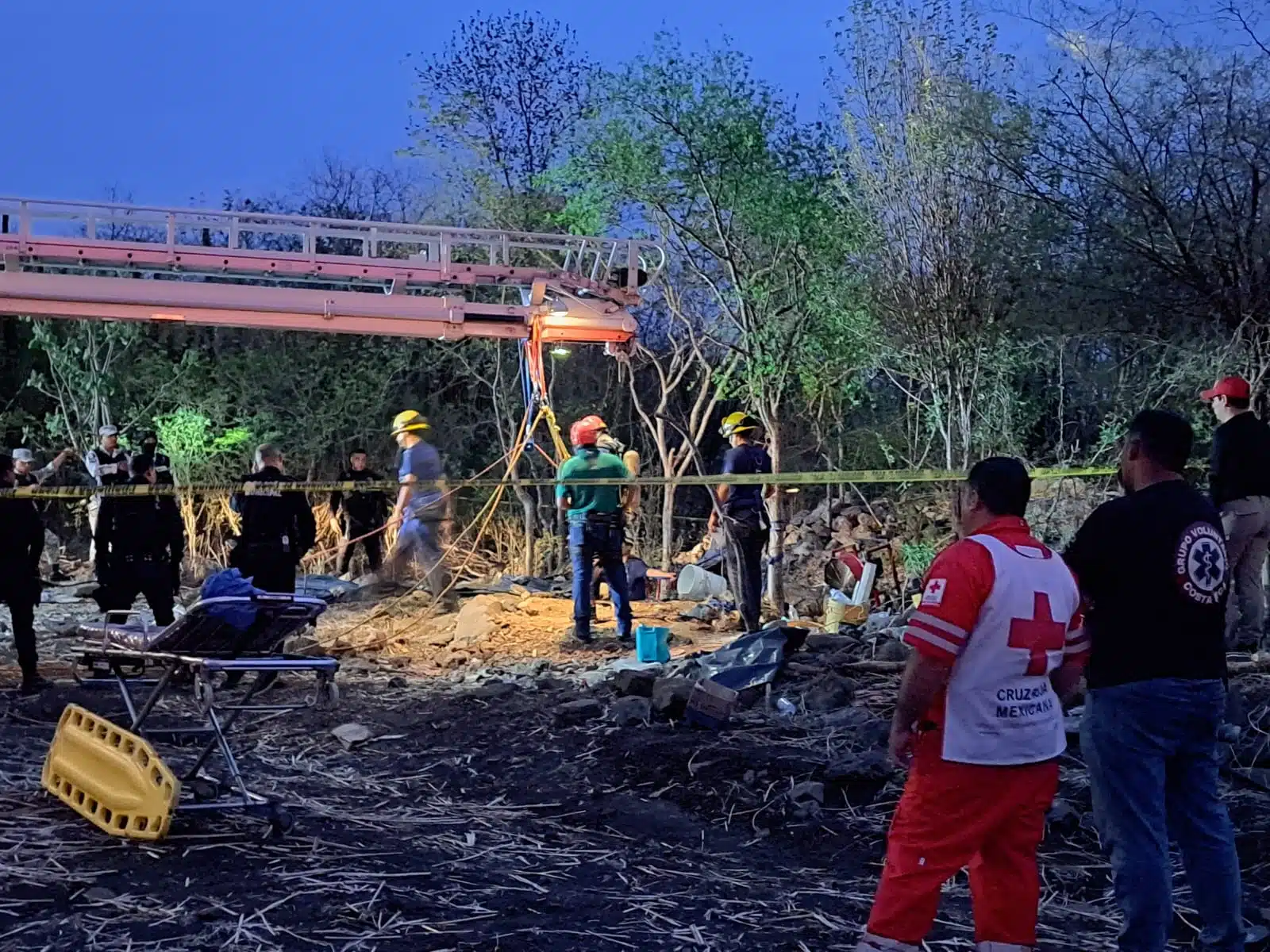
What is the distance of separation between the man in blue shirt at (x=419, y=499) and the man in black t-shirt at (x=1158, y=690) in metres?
7.77

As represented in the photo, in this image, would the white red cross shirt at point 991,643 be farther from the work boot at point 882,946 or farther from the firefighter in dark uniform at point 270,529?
the firefighter in dark uniform at point 270,529

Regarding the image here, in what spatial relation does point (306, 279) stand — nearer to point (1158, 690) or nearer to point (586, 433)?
point (586, 433)

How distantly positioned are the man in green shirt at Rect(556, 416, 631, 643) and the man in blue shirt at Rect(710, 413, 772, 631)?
889 mm

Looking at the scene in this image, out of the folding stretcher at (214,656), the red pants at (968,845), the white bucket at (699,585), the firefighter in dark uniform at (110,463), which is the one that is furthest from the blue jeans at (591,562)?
the red pants at (968,845)

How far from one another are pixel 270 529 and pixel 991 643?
7059mm

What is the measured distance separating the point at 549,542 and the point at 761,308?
192 inches

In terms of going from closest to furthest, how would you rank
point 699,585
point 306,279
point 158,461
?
point 306,279, point 699,585, point 158,461

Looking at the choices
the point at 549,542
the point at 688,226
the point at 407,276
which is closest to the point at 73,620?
the point at 407,276

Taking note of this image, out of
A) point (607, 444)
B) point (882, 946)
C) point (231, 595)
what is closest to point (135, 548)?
point (607, 444)

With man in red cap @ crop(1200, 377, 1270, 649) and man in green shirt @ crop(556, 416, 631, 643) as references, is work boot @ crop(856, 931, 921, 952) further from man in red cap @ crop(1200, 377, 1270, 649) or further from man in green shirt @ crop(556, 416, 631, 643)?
man in green shirt @ crop(556, 416, 631, 643)

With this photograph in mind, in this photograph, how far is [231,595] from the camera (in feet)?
18.2

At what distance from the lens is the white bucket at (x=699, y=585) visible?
14.1 m

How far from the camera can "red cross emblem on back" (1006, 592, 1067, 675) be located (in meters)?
3.66

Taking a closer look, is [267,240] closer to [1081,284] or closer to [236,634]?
[1081,284]
